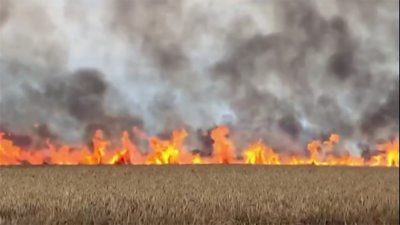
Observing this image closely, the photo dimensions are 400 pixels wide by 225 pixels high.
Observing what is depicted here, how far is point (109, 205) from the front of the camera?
56.6ft

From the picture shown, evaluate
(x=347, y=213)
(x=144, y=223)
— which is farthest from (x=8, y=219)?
(x=347, y=213)

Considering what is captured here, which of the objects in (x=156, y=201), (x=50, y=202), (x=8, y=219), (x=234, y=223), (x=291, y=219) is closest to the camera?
(x=8, y=219)

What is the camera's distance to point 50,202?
1767 centimetres

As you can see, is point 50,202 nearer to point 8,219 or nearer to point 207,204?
point 8,219

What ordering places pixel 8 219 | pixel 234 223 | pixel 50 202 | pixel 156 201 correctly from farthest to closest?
pixel 156 201, pixel 50 202, pixel 234 223, pixel 8 219

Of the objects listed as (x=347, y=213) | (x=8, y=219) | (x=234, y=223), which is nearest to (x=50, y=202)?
(x=8, y=219)

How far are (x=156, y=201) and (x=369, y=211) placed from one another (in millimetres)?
6690

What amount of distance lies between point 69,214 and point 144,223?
2195 mm

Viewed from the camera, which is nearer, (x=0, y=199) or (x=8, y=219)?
(x=8, y=219)

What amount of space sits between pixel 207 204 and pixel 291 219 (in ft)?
9.41

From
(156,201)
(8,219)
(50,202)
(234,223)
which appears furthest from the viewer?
(156,201)

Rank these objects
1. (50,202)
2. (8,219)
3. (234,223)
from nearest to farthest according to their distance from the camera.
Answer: (8,219) < (234,223) < (50,202)

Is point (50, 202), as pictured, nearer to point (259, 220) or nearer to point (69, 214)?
point (69, 214)

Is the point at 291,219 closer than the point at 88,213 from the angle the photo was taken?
No
